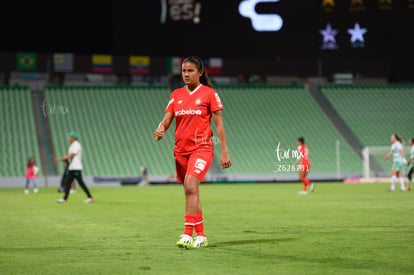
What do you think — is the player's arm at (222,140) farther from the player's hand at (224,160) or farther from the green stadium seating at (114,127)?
the green stadium seating at (114,127)

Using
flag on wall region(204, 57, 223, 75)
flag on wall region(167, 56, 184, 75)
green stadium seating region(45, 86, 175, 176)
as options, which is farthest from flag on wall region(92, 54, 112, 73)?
Answer: flag on wall region(204, 57, 223, 75)

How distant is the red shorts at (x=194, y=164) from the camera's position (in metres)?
9.16

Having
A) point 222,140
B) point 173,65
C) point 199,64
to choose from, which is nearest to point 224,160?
point 222,140

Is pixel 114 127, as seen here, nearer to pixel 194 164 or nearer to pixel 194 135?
pixel 194 135

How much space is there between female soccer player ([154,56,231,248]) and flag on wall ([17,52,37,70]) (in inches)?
1682

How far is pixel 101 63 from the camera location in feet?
167

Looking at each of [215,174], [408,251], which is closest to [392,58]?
[215,174]

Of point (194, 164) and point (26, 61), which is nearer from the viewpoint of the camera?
point (194, 164)

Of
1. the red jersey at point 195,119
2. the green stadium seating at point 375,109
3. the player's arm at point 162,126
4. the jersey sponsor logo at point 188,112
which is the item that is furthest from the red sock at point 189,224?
the green stadium seating at point 375,109

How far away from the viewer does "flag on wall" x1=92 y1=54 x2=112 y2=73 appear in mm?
50625

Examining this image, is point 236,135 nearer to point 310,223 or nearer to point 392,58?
point 392,58

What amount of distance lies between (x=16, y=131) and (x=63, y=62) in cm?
755

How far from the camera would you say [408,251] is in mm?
8148

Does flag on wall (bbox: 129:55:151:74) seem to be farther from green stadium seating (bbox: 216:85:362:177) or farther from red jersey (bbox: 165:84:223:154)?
red jersey (bbox: 165:84:223:154)
